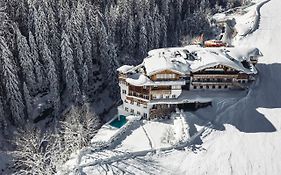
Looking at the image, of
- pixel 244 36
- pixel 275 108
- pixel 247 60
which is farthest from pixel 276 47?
pixel 275 108

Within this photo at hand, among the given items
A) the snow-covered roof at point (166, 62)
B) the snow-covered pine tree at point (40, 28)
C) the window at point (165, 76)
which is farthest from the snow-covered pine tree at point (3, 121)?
the window at point (165, 76)

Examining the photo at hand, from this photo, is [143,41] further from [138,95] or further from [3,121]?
[3,121]

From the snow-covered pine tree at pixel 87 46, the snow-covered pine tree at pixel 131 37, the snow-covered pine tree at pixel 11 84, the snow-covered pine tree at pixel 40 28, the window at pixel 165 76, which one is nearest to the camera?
the window at pixel 165 76

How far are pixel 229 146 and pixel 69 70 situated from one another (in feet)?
115

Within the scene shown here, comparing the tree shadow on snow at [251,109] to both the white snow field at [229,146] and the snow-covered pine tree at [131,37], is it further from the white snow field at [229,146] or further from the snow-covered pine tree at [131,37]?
the snow-covered pine tree at [131,37]

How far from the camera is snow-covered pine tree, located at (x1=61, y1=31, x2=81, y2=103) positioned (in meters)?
67.9

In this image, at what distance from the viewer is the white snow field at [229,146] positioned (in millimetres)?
44531

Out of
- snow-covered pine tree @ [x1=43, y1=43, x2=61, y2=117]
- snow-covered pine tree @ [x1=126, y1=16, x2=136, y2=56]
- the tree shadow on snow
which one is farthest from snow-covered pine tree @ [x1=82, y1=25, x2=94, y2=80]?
the tree shadow on snow

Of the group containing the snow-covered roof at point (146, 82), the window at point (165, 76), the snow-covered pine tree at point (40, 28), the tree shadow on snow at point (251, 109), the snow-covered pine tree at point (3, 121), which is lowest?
the snow-covered pine tree at point (3, 121)

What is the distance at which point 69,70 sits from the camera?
225 feet

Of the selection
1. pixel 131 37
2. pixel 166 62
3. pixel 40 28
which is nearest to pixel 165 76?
pixel 166 62

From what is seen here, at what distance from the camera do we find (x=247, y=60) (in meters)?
59.4

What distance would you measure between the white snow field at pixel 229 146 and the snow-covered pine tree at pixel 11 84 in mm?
23281

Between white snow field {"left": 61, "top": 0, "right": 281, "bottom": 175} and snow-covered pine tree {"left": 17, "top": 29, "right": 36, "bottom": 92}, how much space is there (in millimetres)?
25633
